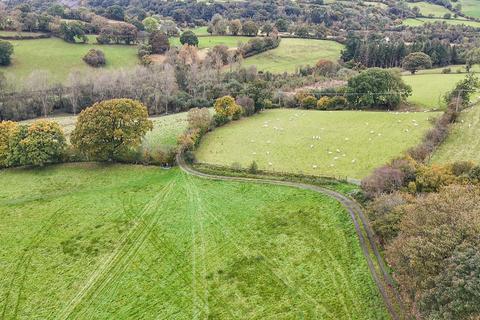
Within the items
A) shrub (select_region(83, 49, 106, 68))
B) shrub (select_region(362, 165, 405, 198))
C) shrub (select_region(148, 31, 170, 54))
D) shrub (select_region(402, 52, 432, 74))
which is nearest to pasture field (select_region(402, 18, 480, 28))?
shrub (select_region(402, 52, 432, 74))

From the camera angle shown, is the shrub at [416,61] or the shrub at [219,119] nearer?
the shrub at [219,119]

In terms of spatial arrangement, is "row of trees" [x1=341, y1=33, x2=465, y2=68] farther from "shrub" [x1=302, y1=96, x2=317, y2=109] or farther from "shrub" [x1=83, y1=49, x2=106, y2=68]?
"shrub" [x1=83, y1=49, x2=106, y2=68]

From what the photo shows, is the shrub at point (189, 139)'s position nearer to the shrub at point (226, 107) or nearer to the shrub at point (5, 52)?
the shrub at point (226, 107)

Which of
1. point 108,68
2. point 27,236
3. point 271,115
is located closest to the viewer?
point 27,236

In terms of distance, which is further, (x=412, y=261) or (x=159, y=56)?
(x=159, y=56)

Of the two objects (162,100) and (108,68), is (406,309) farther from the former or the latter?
(108,68)

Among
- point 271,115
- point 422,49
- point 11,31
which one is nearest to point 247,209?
point 271,115

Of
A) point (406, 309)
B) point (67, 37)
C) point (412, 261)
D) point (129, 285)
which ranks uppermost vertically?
point (67, 37)

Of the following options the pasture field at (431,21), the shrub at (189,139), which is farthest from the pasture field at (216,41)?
the shrub at (189,139)
